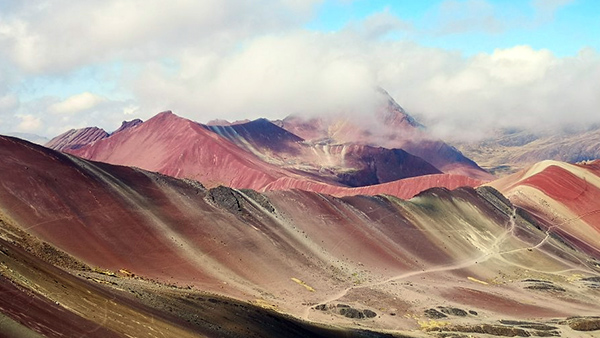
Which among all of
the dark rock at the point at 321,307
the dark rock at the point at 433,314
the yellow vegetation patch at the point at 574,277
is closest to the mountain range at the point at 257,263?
the dark rock at the point at 433,314

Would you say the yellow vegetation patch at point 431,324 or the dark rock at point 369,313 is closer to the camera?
the yellow vegetation patch at point 431,324

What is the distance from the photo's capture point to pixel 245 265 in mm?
76625

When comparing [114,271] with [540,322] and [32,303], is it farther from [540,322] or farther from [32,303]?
[540,322]

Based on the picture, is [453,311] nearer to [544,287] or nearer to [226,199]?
[544,287]

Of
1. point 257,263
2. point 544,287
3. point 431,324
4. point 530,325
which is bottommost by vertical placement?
point 544,287

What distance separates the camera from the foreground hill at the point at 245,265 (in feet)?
130

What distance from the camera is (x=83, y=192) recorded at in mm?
73688

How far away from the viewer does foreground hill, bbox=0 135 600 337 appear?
3956 cm

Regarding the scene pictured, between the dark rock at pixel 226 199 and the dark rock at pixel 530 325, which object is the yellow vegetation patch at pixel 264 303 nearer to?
the dark rock at pixel 226 199

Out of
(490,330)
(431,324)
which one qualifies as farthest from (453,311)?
(490,330)

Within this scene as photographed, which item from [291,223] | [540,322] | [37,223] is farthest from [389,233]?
[37,223]

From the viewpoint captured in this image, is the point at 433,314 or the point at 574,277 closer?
the point at 433,314

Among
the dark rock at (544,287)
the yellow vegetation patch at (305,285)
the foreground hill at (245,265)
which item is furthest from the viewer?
the dark rock at (544,287)

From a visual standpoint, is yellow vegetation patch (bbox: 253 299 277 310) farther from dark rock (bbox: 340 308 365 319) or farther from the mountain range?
dark rock (bbox: 340 308 365 319)
